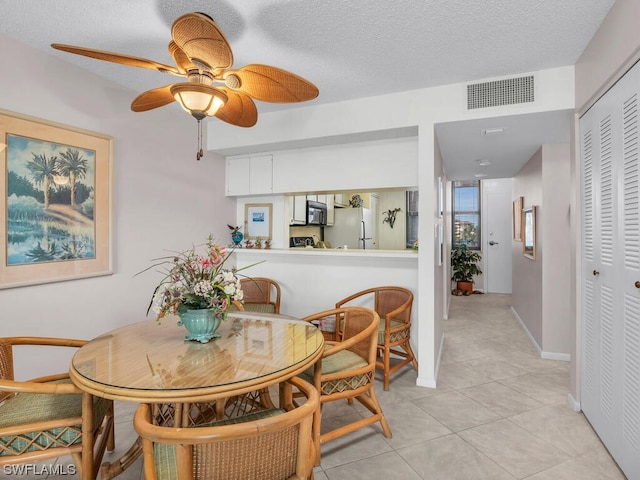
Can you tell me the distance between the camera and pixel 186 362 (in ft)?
5.02

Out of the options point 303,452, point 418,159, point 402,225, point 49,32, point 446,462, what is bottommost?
point 446,462

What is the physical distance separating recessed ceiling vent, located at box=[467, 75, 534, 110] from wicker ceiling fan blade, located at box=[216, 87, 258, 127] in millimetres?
1749

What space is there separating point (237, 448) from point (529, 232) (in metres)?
4.41

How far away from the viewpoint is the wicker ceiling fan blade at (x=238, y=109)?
6.56 feet

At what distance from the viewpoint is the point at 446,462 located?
77.7 inches

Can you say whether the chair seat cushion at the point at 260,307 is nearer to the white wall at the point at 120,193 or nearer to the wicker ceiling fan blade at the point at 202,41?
the white wall at the point at 120,193

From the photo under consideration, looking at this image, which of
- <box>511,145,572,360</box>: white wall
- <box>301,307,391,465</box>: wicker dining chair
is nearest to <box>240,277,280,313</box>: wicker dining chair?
<box>301,307,391,465</box>: wicker dining chair

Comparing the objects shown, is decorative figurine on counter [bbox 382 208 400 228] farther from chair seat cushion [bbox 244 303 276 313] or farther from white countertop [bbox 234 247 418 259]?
chair seat cushion [bbox 244 303 276 313]

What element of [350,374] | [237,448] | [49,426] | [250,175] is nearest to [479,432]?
[350,374]

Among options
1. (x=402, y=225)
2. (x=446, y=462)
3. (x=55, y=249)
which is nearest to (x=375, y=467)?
(x=446, y=462)

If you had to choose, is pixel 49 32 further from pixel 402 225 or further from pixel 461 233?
pixel 461 233

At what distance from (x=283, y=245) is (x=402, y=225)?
3240mm

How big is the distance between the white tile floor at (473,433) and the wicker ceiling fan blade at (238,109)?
2065 millimetres

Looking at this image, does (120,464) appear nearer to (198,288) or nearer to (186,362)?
(186,362)
